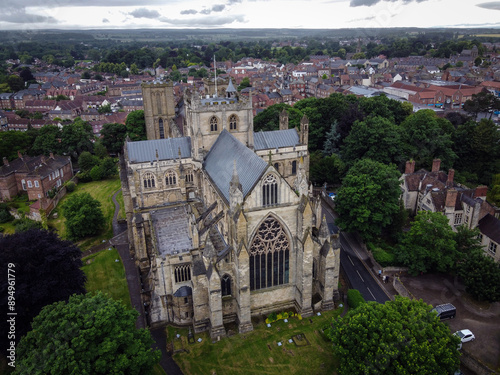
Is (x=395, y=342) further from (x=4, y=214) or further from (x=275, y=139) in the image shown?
(x=4, y=214)

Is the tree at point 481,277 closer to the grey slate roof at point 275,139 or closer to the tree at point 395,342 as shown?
the tree at point 395,342

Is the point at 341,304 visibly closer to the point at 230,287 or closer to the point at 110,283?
the point at 230,287

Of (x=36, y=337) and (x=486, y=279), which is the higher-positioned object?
(x=36, y=337)

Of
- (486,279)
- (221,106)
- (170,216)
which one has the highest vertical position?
(221,106)

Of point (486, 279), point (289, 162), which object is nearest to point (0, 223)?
point (289, 162)

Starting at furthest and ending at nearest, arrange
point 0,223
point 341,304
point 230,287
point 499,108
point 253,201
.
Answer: point 499,108 → point 0,223 → point 341,304 → point 230,287 → point 253,201

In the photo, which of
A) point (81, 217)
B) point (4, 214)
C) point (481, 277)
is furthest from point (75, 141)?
point (481, 277)

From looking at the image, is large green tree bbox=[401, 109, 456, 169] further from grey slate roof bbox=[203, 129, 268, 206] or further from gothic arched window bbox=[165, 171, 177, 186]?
gothic arched window bbox=[165, 171, 177, 186]

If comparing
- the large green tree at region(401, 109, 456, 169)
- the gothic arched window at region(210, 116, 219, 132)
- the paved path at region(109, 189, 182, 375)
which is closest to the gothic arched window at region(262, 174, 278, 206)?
the paved path at region(109, 189, 182, 375)
